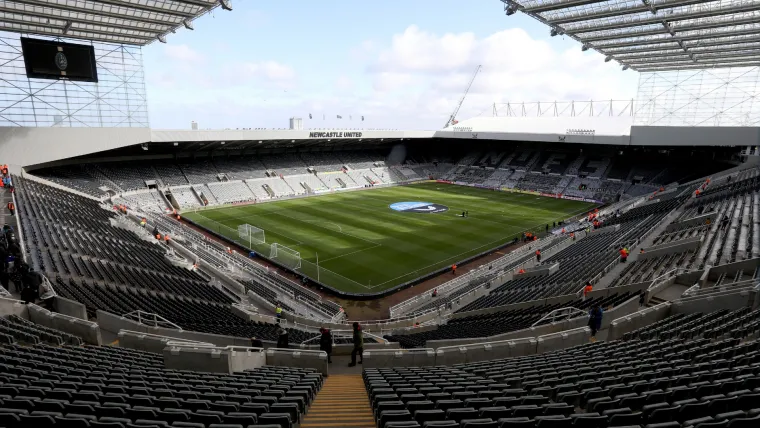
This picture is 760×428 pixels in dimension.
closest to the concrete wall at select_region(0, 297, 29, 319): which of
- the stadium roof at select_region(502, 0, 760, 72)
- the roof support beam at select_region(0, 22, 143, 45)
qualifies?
the stadium roof at select_region(502, 0, 760, 72)

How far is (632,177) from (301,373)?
6086cm

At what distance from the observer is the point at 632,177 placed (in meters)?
57.4

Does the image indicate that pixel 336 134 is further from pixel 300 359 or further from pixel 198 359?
pixel 198 359

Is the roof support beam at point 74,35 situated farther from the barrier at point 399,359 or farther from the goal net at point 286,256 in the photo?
the barrier at point 399,359

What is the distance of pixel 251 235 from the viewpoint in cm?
3688

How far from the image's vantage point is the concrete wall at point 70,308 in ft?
39.7

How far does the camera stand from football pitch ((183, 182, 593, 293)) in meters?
30.5

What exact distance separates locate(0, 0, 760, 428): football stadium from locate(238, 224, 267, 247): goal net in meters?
0.33

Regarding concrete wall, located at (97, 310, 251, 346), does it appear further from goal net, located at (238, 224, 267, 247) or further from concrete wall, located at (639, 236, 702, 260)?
goal net, located at (238, 224, 267, 247)

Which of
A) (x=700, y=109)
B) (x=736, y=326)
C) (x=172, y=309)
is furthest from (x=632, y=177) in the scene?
(x=172, y=309)

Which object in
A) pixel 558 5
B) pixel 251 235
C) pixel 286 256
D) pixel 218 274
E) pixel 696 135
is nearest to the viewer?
pixel 218 274

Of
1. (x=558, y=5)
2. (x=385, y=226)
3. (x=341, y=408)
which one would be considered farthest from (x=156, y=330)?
(x=558, y=5)

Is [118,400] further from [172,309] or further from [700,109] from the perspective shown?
[700,109]

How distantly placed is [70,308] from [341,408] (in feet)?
32.2
